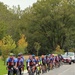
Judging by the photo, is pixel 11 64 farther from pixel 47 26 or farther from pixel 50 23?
pixel 47 26

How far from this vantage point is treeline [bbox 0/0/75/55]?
83688 mm

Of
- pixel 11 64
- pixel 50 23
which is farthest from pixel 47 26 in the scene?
pixel 11 64

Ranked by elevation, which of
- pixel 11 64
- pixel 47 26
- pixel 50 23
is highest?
pixel 50 23

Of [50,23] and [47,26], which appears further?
[47,26]

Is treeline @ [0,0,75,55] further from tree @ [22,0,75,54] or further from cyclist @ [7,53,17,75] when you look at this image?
cyclist @ [7,53,17,75]

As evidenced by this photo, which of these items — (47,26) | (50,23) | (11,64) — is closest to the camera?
(11,64)

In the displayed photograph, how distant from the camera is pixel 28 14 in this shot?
87.2 m

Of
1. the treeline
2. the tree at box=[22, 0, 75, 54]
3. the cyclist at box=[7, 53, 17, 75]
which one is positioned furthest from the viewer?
the tree at box=[22, 0, 75, 54]

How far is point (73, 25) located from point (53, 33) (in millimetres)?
6127

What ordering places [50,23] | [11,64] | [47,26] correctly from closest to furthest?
[11,64], [50,23], [47,26]

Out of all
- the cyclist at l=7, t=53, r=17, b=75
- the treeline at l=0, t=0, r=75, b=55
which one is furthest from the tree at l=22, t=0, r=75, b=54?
the cyclist at l=7, t=53, r=17, b=75

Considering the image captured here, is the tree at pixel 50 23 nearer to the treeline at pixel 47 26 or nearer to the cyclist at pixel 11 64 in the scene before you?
the treeline at pixel 47 26

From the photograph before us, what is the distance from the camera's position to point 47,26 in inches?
3415

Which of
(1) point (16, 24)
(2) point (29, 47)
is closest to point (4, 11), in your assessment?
(1) point (16, 24)
